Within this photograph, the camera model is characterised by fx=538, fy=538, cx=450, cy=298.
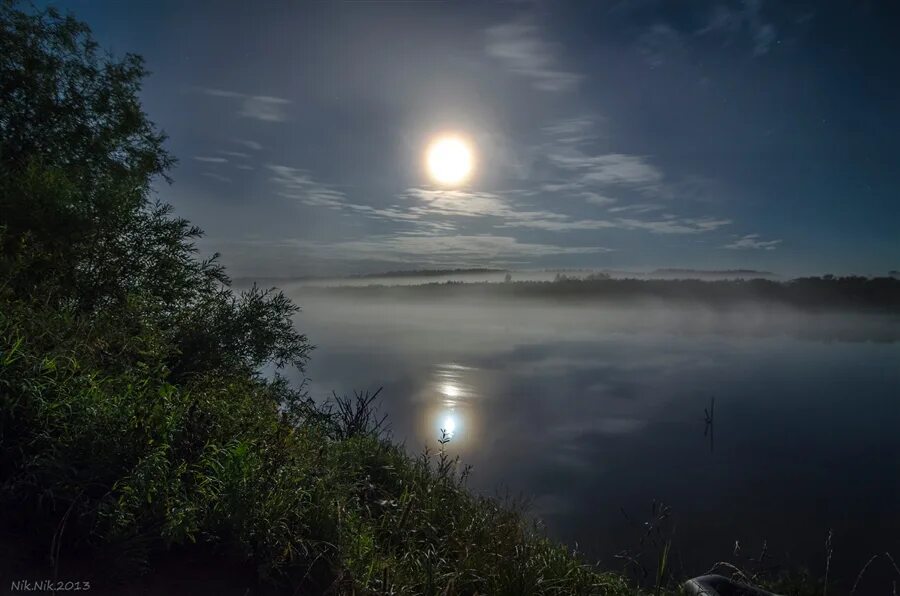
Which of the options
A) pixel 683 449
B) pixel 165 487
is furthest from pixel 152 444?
pixel 683 449

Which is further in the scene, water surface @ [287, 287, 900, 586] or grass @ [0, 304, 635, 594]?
water surface @ [287, 287, 900, 586]

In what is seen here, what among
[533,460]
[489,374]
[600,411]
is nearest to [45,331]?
[533,460]

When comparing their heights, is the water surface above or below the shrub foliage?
below

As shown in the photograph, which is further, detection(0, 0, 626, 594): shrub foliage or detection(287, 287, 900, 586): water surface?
detection(287, 287, 900, 586): water surface

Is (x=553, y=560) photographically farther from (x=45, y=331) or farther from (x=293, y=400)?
(x=293, y=400)

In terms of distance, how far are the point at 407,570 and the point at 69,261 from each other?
8.72 m

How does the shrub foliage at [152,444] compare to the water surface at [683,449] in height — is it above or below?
above

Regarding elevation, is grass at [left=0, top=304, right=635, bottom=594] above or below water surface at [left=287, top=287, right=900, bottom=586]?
above

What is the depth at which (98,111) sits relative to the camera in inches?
634

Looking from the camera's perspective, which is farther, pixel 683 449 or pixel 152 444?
pixel 683 449

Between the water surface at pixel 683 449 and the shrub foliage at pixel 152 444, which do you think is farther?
the water surface at pixel 683 449

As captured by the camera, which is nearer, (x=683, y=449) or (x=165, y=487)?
(x=165, y=487)

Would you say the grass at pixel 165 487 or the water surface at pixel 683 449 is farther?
the water surface at pixel 683 449

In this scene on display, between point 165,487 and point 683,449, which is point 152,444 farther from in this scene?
point 683,449
